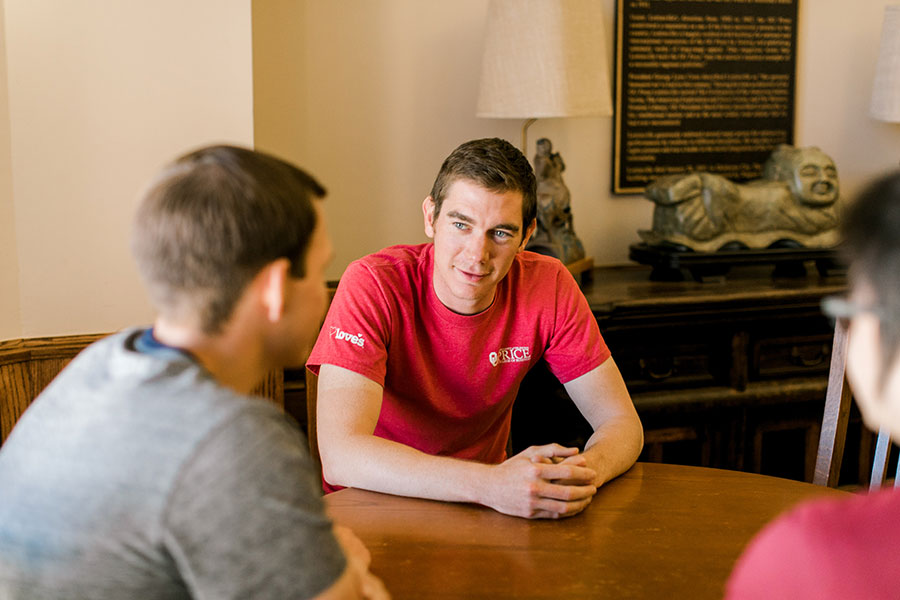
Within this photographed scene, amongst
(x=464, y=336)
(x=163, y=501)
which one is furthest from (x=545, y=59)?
(x=163, y=501)

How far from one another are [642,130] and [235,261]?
8.02ft

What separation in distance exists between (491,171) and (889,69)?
1929mm

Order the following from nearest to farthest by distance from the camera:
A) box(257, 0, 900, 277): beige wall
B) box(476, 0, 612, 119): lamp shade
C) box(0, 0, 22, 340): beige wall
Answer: box(0, 0, 22, 340): beige wall
box(476, 0, 612, 119): lamp shade
box(257, 0, 900, 277): beige wall

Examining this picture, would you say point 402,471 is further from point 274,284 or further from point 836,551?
point 836,551

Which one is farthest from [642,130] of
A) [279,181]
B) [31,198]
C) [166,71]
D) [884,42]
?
[279,181]

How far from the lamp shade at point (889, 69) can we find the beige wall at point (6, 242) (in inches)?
106

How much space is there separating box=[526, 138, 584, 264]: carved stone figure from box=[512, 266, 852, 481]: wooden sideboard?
16 centimetres

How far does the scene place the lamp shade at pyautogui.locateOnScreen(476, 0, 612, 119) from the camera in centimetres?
254

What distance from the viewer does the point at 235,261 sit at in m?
0.91

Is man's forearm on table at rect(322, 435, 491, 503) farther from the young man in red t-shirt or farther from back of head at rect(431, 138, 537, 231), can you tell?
back of head at rect(431, 138, 537, 231)

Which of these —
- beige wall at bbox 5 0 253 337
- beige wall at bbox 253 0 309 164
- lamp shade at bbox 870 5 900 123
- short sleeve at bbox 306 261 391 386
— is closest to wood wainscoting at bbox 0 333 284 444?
beige wall at bbox 5 0 253 337

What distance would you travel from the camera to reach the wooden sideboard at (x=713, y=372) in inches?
105

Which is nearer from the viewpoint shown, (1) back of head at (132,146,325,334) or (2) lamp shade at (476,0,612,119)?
(1) back of head at (132,146,325,334)

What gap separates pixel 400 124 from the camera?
9.48 ft
